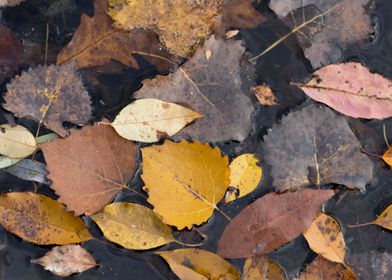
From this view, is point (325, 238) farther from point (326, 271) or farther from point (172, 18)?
point (172, 18)

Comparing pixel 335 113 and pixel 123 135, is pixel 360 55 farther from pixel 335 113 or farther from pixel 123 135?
pixel 123 135

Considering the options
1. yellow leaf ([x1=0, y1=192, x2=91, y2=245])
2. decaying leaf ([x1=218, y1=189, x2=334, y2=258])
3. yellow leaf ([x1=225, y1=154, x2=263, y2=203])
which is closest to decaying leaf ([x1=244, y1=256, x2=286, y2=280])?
decaying leaf ([x1=218, y1=189, x2=334, y2=258])

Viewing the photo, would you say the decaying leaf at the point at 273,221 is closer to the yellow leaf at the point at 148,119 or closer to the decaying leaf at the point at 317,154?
the decaying leaf at the point at 317,154

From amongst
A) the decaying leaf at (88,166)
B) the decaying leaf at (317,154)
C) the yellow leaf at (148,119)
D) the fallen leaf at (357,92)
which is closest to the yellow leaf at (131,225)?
the decaying leaf at (88,166)

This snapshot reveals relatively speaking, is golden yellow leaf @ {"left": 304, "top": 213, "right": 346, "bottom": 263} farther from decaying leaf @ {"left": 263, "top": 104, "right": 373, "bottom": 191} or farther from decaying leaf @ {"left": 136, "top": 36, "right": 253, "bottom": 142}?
decaying leaf @ {"left": 136, "top": 36, "right": 253, "bottom": 142}

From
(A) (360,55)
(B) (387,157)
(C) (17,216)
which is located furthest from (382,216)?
(C) (17,216)

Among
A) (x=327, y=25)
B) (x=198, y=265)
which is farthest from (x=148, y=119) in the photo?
(x=327, y=25)

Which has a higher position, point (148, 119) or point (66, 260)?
point (148, 119)

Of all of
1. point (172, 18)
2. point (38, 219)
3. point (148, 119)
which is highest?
point (172, 18)
